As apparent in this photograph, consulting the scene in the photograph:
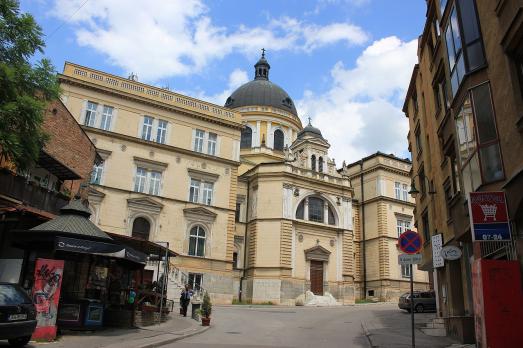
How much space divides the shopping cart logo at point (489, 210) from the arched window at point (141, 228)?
30299 millimetres

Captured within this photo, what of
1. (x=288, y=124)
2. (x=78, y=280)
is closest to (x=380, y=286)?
(x=288, y=124)

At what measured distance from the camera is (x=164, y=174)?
128 ft

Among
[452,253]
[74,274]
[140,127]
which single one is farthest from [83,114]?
[452,253]

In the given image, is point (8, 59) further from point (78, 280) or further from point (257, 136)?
point (257, 136)

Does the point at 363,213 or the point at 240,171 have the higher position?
the point at 240,171

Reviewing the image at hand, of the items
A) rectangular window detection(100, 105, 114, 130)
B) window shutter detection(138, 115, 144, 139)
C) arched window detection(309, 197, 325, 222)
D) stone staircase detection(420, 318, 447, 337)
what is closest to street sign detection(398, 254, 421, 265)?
stone staircase detection(420, 318, 447, 337)

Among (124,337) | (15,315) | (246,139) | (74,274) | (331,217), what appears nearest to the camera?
(15,315)

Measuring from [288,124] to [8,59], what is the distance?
49.1 meters

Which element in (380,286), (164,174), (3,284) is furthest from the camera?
(380,286)

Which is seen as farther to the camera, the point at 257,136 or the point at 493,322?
the point at 257,136

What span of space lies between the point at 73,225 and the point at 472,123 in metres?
12.1

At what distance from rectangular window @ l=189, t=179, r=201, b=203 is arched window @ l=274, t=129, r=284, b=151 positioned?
72.0ft

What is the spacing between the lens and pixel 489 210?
10.9m

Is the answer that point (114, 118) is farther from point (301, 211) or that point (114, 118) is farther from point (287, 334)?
point (287, 334)
